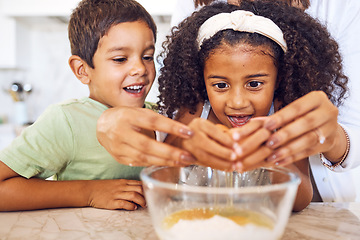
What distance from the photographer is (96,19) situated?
1.08m

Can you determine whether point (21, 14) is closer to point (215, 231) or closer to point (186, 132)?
point (186, 132)

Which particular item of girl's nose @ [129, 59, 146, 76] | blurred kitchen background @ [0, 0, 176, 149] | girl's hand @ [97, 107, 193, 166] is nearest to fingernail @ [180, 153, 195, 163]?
girl's hand @ [97, 107, 193, 166]

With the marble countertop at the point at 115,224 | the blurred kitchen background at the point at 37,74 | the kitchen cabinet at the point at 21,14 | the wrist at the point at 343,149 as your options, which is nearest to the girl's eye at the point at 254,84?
the wrist at the point at 343,149

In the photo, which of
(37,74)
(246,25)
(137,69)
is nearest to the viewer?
(246,25)

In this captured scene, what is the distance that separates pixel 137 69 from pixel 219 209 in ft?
2.12

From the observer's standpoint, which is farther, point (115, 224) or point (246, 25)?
point (246, 25)

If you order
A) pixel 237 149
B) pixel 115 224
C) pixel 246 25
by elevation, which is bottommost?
pixel 115 224

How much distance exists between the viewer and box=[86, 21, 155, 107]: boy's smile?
106cm

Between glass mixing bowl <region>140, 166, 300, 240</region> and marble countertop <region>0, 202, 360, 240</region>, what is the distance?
0.14 metres

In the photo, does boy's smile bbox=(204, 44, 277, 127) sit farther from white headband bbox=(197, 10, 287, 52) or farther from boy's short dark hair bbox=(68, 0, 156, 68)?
boy's short dark hair bbox=(68, 0, 156, 68)

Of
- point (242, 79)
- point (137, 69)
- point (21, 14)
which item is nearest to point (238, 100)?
point (242, 79)

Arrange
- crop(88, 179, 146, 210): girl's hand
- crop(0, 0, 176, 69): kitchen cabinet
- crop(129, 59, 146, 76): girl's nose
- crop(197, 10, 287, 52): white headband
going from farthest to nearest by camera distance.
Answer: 1. crop(0, 0, 176, 69): kitchen cabinet
2. crop(129, 59, 146, 76): girl's nose
3. crop(197, 10, 287, 52): white headband
4. crop(88, 179, 146, 210): girl's hand

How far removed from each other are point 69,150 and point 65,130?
6cm

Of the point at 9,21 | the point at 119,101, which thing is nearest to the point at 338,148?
the point at 119,101
